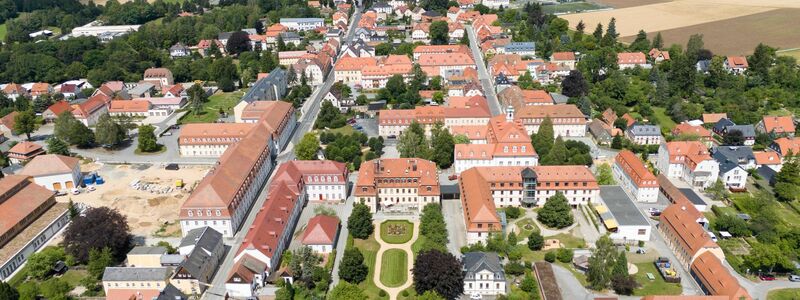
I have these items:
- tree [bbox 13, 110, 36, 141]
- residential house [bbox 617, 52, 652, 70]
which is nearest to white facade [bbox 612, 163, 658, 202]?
residential house [bbox 617, 52, 652, 70]

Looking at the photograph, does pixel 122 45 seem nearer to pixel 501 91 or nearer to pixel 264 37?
pixel 264 37

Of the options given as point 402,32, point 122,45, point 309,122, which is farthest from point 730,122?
point 122,45

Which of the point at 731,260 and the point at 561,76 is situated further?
the point at 561,76

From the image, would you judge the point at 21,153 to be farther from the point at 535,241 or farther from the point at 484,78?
the point at 484,78

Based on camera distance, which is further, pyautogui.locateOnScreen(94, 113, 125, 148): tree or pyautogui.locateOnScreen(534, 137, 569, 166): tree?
pyautogui.locateOnScreen(94, 113, 125, 148): tree

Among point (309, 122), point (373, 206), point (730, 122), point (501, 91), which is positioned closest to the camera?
point (373, 206)

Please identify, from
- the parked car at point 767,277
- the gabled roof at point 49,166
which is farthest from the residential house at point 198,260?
the parked car at point 767,277

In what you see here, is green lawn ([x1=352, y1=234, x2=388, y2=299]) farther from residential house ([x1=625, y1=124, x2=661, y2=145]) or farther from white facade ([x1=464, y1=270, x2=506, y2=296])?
residential house ([x1=625, y1=124, x2=661, y2=145])
